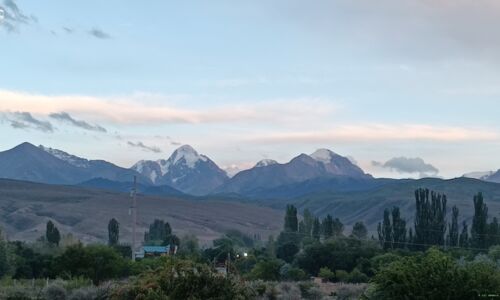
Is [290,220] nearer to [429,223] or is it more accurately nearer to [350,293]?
[429,223]

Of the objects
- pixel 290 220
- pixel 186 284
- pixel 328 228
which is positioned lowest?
pixel 328 228

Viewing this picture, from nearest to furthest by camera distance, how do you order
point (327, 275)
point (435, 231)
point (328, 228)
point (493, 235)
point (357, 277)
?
1. point (357, 277)
2. point (327, 275)
3. point (493, 235)
4. point (435, 231)
5. point (328, 228)

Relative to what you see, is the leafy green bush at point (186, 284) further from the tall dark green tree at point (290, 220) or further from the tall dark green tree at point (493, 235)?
the tall dark green tree at point (290, 220)

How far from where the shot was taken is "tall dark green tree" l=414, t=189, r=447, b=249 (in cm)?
9469

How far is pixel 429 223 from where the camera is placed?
97.1 meters

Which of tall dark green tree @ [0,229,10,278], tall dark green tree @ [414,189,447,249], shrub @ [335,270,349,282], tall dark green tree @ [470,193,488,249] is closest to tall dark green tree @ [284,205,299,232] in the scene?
tall dark green tree @ [414,189,447,249]

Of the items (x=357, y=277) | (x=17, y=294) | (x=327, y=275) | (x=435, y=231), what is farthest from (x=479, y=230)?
(x=17, y=294)

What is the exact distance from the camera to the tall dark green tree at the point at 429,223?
94.7 m

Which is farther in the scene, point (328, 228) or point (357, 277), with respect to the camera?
point (328, 228)

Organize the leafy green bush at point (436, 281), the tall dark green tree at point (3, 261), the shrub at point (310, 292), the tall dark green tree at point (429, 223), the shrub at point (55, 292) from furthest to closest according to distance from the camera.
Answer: the tall dark green tree at point (429, 223) → the tall dark green tree at point (3, 261) → the shrub at point (310, 292) → the shrub at point (55, 292) → the leafy green bush at point (436, 281)

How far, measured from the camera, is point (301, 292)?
46688 mm

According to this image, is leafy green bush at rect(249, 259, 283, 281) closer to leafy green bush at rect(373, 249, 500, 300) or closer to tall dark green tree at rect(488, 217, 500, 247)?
tall dark green tree at rect(488, 217, 500, 247)

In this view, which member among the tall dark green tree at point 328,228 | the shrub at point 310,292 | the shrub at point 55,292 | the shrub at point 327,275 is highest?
the tall dark green tree at point 328,228

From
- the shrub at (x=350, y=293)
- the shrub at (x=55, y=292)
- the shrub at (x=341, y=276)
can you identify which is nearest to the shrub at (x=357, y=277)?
the shrub at (x=341, y=276)
